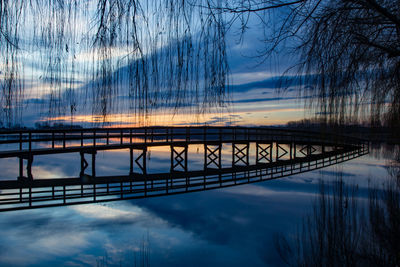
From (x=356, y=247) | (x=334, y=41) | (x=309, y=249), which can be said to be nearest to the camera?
(x=334, y=41)

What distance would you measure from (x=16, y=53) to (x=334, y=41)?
132 inches

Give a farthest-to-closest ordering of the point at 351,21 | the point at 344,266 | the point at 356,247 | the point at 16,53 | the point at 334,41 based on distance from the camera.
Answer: the point at 356,247, the point at 344,266, the point at 351,21, the point at 334,41, the point at 16,53

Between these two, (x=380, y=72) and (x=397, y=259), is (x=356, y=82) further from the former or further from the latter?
(x=397, y=259)

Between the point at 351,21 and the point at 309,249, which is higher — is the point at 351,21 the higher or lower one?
the higher one

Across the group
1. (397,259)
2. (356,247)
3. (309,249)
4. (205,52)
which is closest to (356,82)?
(205,52)

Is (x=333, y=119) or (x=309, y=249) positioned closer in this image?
(x=333, y=119)

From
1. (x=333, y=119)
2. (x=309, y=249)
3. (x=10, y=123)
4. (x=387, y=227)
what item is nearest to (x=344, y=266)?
(x=309, y=249)

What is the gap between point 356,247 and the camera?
5594 mm

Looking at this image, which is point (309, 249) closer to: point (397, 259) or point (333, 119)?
point (397, 259)

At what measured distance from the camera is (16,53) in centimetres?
167

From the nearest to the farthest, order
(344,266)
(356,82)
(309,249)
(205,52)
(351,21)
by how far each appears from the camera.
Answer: (205,52) < (351,21) < (356,82) < (344,266) < (309,249)

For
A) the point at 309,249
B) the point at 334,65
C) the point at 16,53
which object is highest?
the point at 334,65

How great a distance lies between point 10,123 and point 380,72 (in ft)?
17.2

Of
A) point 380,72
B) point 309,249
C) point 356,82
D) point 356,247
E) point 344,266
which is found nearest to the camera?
point 356,82
